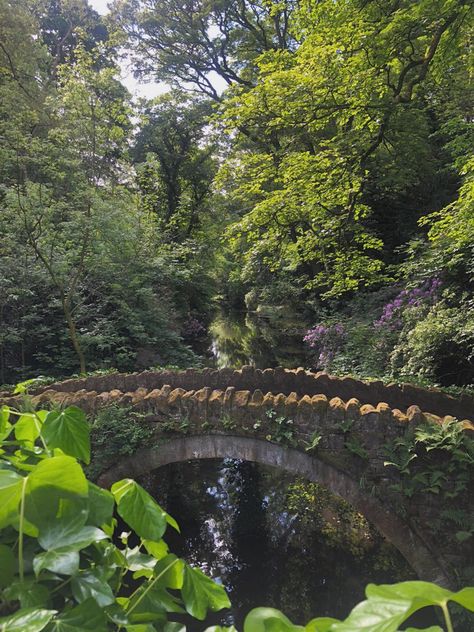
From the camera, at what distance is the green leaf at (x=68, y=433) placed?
83cm

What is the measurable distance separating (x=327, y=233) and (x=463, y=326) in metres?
2.63

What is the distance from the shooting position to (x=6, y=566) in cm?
59

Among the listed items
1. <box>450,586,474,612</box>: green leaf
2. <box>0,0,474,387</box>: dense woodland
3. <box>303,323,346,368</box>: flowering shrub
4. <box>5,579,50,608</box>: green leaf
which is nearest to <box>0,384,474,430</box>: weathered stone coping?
<box>0,0,474,387</box>: dense woodland

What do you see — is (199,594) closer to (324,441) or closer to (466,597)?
(466,597)

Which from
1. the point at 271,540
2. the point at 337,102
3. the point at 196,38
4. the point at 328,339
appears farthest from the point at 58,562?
the point at 196,38

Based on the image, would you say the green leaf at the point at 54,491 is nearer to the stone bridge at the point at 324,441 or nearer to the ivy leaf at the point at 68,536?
the ivy leaf at the point at 68,536

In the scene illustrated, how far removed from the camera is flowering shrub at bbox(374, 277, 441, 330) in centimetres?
779

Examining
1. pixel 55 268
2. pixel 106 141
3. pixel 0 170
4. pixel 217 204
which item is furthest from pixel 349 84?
pixel 217 204

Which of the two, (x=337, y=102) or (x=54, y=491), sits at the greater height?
Answer: (x=337, y=102)

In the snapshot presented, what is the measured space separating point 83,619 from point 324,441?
3603 millimetres

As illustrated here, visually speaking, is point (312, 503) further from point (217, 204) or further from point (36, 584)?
point (217, 204)

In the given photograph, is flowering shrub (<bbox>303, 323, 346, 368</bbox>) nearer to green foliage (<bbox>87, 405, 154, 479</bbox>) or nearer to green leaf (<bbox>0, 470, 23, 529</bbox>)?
green foliage (<bbox>87, 405, 154, 479</bbox>)

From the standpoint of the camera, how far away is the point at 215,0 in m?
15.8

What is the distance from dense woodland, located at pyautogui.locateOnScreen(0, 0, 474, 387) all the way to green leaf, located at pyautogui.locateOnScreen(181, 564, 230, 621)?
16.4ft
